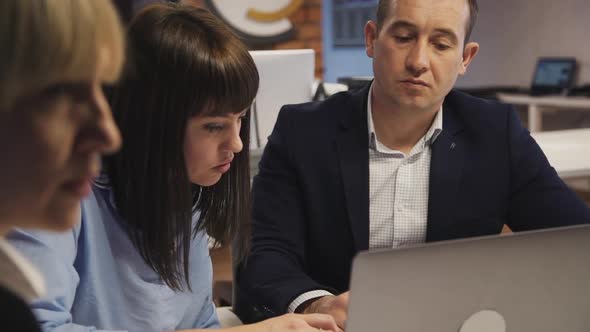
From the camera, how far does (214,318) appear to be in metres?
1.25

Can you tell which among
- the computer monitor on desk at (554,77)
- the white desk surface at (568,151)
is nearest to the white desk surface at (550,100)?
the computer monitor on desk at (554,77)

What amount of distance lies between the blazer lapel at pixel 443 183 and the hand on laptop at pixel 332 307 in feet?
1.13

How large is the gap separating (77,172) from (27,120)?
47mm

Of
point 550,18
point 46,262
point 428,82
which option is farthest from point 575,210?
point 550,18

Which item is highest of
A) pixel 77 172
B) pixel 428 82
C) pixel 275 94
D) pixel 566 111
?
pixel 77 172

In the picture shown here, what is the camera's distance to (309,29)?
15.6ft

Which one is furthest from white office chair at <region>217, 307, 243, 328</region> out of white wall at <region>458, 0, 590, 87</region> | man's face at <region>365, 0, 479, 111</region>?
white wall at <region>458, 0, 590, 87</region>

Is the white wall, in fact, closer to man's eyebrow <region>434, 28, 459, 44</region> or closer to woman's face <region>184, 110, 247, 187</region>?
man's eyebrow <region>434, 28, 459, 44</region>

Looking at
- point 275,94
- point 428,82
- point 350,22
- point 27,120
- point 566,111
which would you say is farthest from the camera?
point 350,22

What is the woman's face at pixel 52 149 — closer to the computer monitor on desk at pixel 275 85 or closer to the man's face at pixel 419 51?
the man's face at pixel 419 51

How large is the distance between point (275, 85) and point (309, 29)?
247 cm

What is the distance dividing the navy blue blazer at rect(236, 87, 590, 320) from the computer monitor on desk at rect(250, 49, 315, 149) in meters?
0.81

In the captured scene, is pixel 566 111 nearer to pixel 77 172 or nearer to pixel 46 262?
pixel 46 262

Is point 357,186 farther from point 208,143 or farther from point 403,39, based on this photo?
point 208,143
